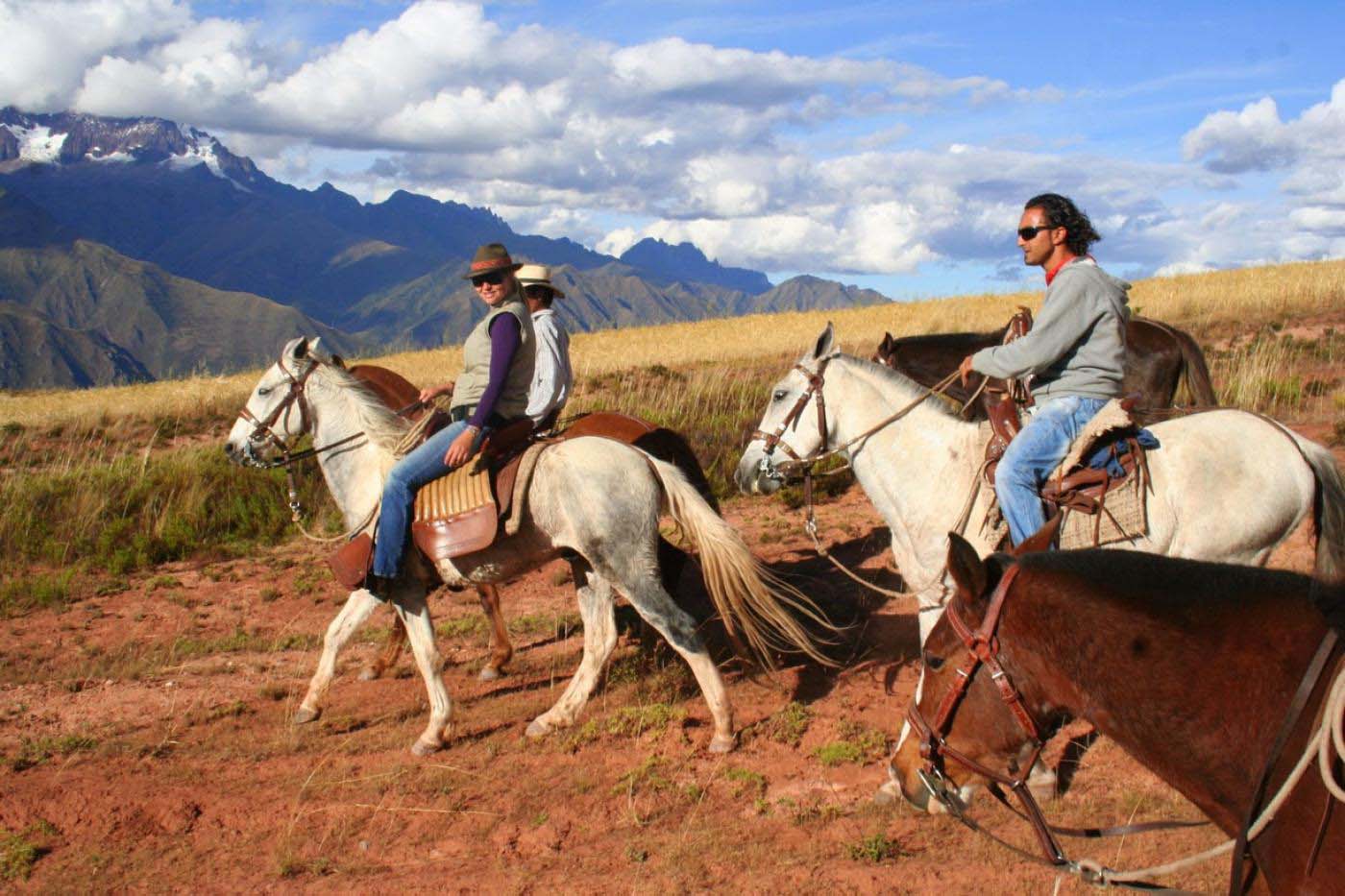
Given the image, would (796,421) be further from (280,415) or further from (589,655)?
(280,415)

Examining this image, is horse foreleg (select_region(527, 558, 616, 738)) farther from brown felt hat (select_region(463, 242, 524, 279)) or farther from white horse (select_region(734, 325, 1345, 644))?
brown felt hat (select_region(463, 242, 524, 279))

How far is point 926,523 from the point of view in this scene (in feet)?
19.6

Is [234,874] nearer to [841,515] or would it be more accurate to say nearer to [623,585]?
[623,585]

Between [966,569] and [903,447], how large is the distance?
10.6 ft

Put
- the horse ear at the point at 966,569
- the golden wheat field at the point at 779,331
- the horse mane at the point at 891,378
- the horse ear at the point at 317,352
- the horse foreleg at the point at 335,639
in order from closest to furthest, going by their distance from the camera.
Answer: the horse ear at the point at 966,569 → the horse mane at the point at 891,378 → the horse foreleg at the point at 335,639 → the horse ear at the point at 317,352 → the golden wheat field at the point at 779,331

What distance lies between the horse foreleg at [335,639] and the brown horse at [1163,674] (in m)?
4.69

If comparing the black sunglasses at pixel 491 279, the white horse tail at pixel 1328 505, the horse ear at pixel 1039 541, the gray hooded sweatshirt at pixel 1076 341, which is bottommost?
the white horse tail at pixel 1328 505

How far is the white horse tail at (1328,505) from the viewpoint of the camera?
5262 millimetres

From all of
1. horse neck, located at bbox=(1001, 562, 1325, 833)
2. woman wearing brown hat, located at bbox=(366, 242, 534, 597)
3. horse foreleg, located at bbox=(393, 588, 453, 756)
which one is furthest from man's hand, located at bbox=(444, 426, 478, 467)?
horse neck, located at bbox=(1001, 562, 1325, 833)

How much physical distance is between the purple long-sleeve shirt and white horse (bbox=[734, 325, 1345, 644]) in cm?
160

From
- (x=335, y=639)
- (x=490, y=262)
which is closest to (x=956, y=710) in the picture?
(x=490, y=262)

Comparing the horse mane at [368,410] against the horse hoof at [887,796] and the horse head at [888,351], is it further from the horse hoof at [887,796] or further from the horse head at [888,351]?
the horse head at [888,351]

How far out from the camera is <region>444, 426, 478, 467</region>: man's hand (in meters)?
6.36

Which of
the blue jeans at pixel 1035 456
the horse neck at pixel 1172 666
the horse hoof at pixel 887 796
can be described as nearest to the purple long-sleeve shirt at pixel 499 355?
the blue jeans at pixel 1035 456
